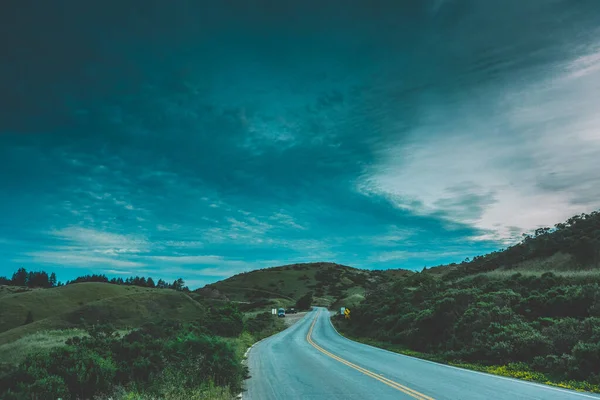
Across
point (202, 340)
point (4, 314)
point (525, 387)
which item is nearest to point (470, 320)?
point (525, 387)

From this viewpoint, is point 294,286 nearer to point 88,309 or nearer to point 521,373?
point 88,309

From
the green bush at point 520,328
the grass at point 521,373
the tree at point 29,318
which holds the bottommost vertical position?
the tree at point 29,318

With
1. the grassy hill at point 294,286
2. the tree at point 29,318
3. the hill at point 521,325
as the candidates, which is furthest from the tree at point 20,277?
the hill at point 521,325

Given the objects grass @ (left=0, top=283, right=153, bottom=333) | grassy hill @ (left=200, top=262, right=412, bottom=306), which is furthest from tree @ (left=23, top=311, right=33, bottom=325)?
grassy hill @ (left=200, top=262, right=412, bottom=306)

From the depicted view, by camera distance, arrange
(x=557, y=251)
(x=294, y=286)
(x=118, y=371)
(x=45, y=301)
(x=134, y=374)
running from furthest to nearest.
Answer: (x=294, y=286)
(x=45, y=301)
(x=557, y=251)
(x=118, y=371)
(x=134, y=374)

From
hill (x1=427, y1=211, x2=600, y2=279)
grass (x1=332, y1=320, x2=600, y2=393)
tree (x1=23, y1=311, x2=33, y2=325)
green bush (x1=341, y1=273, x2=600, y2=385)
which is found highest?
hill (x1=427, y1=211, x2=600, y2=279)

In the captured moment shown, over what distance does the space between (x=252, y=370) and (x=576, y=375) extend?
1183 centimetres

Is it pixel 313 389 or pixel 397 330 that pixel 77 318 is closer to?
pixel 397 330

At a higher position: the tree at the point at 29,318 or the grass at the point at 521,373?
the grass at the point at 521,373

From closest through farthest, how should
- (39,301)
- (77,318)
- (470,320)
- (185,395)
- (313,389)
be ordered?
(185,395), (313,389), (470,320), (77,318), (39,301)

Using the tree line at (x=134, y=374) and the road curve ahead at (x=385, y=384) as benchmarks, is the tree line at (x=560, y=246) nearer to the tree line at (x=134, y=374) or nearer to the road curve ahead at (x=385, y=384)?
the road curve ahead at (x=385, y=384)

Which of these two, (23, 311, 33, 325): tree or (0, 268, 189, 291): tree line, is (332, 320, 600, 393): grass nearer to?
(23, 311, 33, 325): tree

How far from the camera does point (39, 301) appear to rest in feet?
301

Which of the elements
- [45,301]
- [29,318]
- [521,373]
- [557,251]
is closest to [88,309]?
[29,318]
